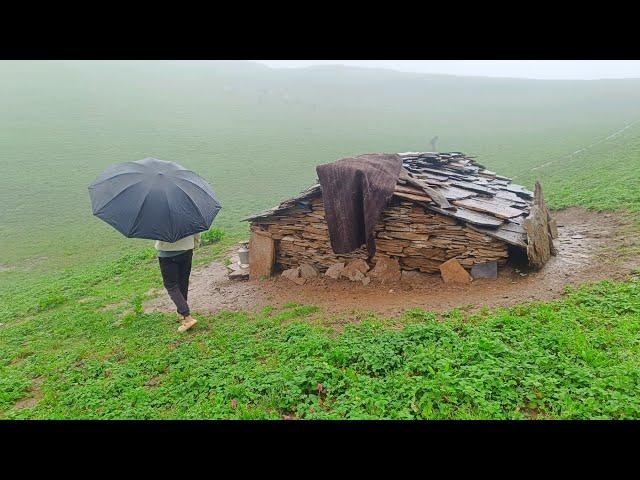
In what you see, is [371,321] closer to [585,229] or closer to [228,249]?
[585,229]

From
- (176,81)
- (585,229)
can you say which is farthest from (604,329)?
(176,81)

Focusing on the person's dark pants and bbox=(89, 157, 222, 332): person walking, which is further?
the person's dark pants

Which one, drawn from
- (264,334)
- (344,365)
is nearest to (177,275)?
(264,334)

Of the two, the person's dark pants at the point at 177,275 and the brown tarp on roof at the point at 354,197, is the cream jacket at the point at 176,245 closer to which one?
the person's dark pants at the point at 177,275

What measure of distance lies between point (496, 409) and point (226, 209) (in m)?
20.9

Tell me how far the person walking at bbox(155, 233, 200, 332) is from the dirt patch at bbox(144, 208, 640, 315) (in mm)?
1172

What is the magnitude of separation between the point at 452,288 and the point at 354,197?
2.60 m

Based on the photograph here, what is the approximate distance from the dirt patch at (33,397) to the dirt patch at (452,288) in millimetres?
2919

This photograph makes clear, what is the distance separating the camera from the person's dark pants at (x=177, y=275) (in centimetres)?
703

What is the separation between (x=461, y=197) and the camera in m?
8.86

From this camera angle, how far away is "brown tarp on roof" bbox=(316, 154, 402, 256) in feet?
27.3

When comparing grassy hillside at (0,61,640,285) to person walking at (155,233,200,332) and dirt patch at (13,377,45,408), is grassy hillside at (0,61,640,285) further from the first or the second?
dirt patch at (13,377,45,408)

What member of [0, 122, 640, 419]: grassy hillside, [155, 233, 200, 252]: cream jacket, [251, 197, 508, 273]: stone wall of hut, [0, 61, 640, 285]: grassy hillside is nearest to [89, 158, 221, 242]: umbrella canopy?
[155, 233, 200, 252]: cream jacket

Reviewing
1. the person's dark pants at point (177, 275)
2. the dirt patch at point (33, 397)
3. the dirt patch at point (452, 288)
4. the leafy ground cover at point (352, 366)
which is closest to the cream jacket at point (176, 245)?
the person's dark pants at point (177, 275)
